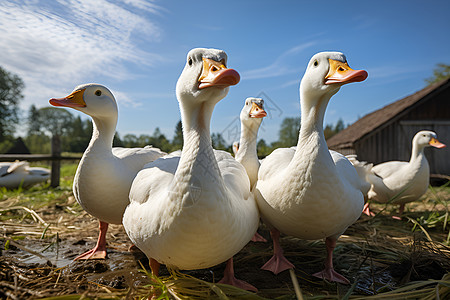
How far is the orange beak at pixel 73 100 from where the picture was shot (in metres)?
2.63

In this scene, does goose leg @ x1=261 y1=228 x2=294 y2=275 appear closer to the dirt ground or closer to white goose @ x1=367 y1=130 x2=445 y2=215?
the dirt ground

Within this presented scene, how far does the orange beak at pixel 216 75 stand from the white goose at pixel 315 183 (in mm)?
861

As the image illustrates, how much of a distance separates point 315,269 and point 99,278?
1809 mm

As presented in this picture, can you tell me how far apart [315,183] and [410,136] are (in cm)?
1269

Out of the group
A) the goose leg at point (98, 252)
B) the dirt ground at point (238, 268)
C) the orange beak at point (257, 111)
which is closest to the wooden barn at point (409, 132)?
the dirt ground at point (238, 268)

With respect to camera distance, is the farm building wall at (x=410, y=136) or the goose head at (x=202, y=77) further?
the farm building wall at (x=410, y=136)

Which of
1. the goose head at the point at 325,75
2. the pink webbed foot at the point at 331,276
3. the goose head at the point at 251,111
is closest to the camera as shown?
the goose head at the point at 325,75

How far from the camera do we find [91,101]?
8.96 ft

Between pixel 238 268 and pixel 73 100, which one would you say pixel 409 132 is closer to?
pixel 238 268

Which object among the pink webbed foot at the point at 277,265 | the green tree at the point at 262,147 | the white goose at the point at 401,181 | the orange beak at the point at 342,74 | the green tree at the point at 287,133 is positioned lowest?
the pink webbed foot at the point at 277,265

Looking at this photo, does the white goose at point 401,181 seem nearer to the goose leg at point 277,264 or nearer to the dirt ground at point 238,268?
the dirt ground at point 238,268

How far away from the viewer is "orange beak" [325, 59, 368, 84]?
1747 mm

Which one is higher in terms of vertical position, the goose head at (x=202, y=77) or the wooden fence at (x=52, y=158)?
the goose head at (x=202, y=77)

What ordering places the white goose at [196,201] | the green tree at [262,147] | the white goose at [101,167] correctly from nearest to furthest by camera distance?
the white goose at [196,201], the white goose at [101,167], the green tree at [262,147]
